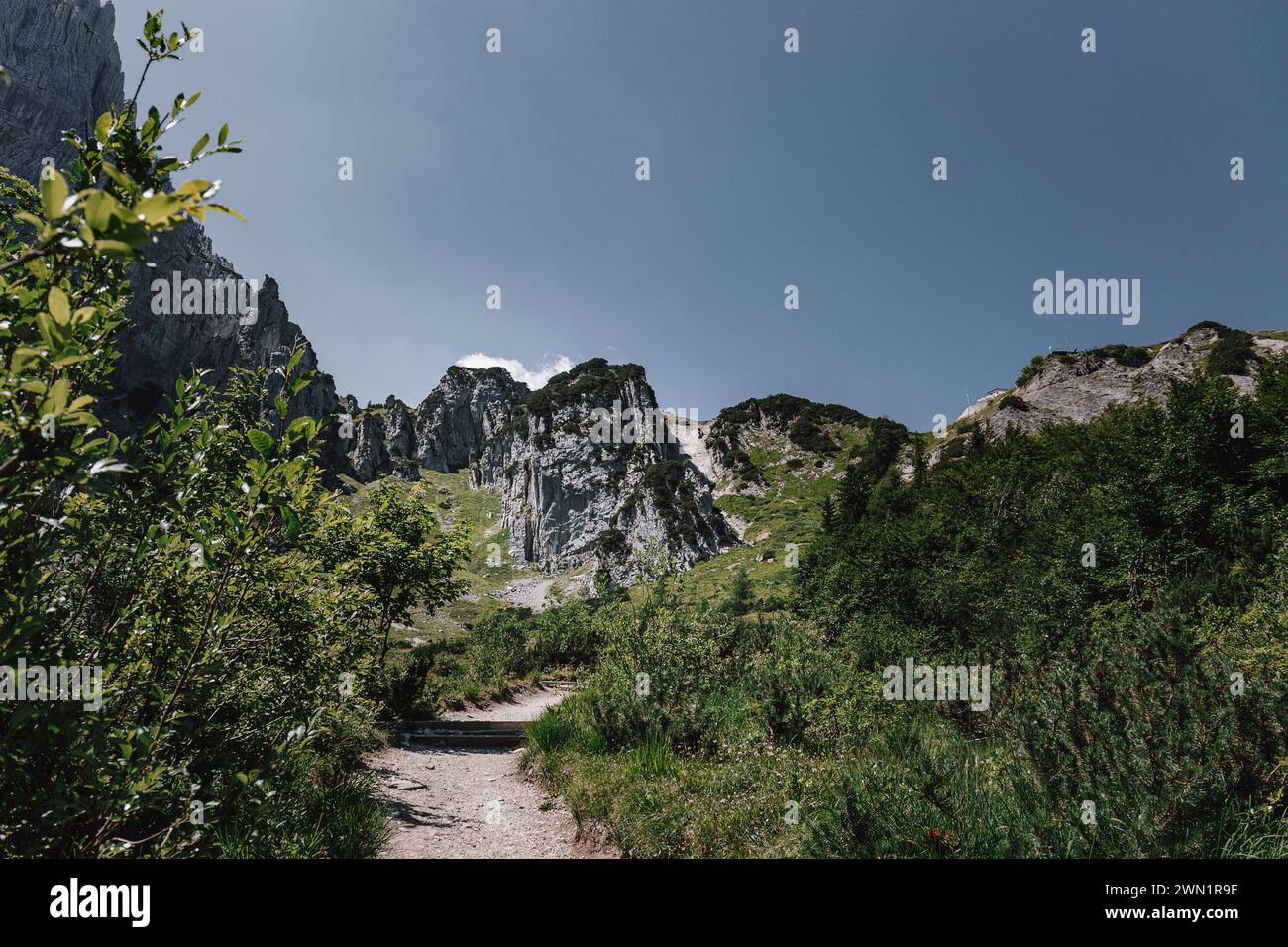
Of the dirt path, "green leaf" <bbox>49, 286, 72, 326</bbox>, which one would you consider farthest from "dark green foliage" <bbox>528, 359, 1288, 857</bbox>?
"green leaf" <bbox>49, 286, 72, 326</bbox>

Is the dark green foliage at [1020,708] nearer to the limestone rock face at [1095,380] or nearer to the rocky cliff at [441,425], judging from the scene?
the limestone rock face at [1095,380]

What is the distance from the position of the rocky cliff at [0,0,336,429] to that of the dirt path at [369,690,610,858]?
6225 cm

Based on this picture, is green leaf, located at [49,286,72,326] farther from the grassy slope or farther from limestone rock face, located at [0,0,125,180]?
limestone rock face, located at [0,0,125,180]

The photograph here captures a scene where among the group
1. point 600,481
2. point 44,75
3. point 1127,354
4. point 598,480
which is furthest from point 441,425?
point 1127,354

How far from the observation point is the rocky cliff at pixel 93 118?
7150cm

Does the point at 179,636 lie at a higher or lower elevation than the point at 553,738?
higher

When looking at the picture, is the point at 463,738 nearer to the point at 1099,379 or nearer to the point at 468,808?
the point at 468,808

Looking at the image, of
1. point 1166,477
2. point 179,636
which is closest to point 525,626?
point 179,636

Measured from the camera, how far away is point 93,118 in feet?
234

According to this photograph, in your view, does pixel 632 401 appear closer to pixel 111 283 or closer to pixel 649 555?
pixel 649 555

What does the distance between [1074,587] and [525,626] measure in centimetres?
2161

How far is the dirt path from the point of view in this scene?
6.67 metres

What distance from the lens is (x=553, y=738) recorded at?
33.0 feet
